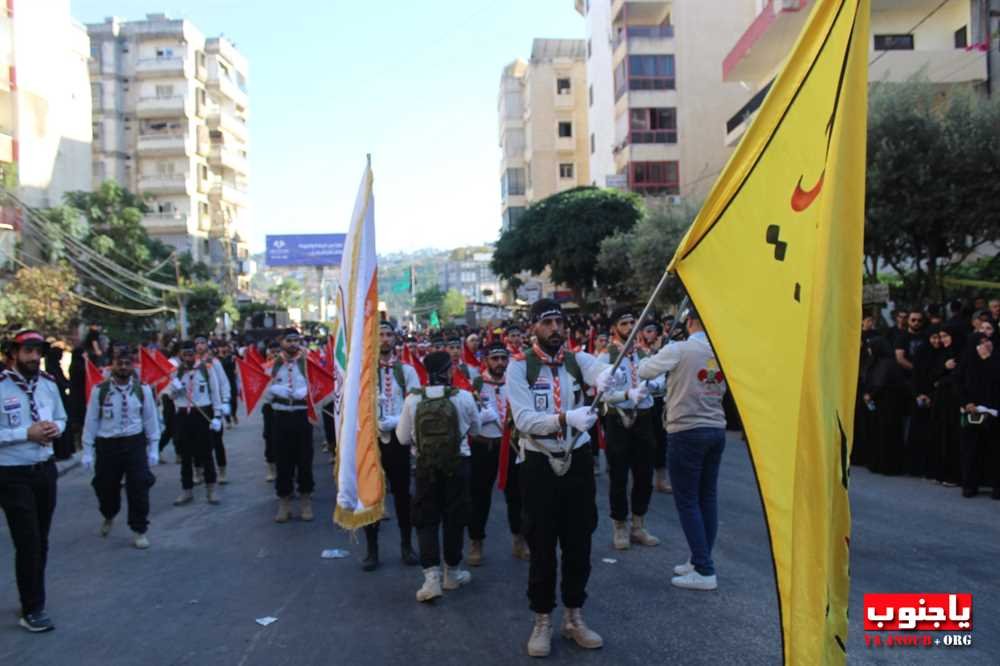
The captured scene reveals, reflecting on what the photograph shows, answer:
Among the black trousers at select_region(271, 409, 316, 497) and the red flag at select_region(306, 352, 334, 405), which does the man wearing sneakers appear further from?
the red flag at select_region(306, 352, 334, 405)

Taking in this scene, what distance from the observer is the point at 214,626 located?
574cm

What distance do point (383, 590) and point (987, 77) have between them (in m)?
25.1

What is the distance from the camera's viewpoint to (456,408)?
21.5ft

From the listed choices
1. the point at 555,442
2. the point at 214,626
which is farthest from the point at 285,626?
the point at 555,442

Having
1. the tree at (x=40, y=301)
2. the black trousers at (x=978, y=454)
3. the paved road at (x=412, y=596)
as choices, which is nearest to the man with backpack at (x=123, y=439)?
the paved road at (x=412, y=596)

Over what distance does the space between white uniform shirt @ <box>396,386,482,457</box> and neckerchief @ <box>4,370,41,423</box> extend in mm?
2638

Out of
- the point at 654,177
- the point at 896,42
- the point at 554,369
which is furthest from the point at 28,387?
the point at 654,177

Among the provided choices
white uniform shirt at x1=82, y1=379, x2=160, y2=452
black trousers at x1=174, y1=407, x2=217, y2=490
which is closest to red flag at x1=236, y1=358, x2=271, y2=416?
black trousers at x1=174, y1=407, x2=217, y2=490

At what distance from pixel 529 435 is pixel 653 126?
1624 inches

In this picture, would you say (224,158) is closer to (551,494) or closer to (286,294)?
(286,294)

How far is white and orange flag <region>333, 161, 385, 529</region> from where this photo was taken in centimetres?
537

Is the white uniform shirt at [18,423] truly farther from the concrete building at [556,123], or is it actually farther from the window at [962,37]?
the concrete building at [556,123]

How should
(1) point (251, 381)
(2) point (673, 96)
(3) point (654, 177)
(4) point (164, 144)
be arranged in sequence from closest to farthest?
(1) point (251, 381) < (2) point (673, 96) < (3) point (654, 177) < (4) point (164, 144)

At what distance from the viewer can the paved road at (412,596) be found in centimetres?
505
